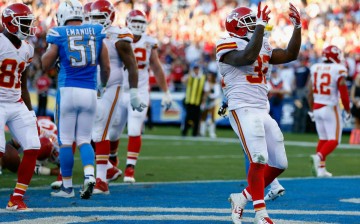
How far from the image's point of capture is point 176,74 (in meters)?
27.6

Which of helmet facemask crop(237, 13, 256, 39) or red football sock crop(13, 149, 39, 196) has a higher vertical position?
helmet facemask crop(237, 13, 256, 39)

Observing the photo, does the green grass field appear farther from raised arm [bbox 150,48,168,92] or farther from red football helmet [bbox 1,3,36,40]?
red football helmet [bbox 1,3,36,40]

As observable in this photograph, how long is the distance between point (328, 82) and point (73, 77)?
4.63 m

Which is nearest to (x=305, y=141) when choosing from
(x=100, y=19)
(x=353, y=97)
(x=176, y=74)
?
(x=353, y=97)

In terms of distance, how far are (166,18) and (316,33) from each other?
805 centimetres

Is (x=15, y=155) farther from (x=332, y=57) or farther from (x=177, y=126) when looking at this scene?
(x=177, y=126)

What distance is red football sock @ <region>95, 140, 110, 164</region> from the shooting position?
9.05 meters

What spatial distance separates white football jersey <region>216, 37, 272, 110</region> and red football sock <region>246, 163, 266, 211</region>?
1.70ft

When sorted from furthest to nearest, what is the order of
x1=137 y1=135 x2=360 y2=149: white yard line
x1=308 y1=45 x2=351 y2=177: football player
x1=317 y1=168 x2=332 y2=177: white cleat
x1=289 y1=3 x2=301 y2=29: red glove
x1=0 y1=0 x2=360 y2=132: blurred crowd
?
x1=0 y1=0 x2=360 y2=132: blurred crowd < x1=137 y1=135 x2=360 y2=149: white yard line < x1=308 y1=45 x2=351 y2=177: football player < x1=317 y1=168 x2=332 y2=177: white cleat < x1=289 y1=3 x2=301 y2=29: red glove

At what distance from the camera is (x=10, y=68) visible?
7453 mm

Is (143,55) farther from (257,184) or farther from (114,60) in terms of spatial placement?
(257,184)

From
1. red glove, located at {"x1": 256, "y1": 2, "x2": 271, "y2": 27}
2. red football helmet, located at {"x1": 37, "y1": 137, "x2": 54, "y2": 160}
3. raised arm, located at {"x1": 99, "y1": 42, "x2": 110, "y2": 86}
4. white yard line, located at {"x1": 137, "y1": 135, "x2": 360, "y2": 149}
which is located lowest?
white yard line, located at {"x1": 137, "y1": 135, "x2": 360, "y2": 149}

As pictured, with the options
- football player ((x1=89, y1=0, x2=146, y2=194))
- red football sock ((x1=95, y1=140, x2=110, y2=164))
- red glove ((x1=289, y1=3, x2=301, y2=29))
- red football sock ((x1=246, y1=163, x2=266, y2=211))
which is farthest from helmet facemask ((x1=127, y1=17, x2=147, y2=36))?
red football sock ((x1=246, y1=163, x2=266, y2=211))

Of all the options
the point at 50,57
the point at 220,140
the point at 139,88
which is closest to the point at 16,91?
the point at 50,57
